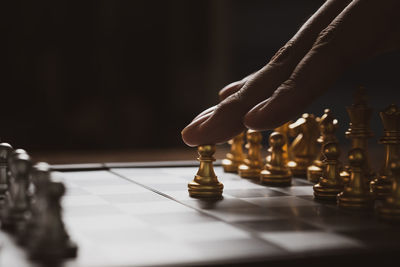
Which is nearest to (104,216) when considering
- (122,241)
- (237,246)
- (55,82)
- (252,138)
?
(122,241)

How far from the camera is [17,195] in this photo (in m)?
1.02

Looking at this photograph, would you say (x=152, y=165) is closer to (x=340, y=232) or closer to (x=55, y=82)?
(x=340, y=232)

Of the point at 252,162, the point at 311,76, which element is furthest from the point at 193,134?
the point at 252,162

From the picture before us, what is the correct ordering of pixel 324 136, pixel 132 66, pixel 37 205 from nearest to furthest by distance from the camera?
pixel 37 205
pixel 324 136
pixel 132 66

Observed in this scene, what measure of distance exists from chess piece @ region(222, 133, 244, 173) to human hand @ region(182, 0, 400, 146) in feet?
1.44

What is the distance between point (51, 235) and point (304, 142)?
43.9 inches

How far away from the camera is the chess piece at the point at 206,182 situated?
4.36ft

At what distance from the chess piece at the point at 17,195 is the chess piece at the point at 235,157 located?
87 centimetres

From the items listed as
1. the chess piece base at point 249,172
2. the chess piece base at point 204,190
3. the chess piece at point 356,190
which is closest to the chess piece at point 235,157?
the chess piece base at point 249,172

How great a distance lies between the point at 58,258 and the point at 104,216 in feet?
1.02

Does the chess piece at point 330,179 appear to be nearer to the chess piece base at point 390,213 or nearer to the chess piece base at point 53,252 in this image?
the chess piece base at point 390,213

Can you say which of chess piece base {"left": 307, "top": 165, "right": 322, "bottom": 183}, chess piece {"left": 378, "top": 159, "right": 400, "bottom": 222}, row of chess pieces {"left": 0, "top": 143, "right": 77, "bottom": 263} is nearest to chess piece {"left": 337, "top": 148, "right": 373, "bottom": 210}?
chess piece {"left": 378, "top": 159, "right": 400, "bottom": 222}

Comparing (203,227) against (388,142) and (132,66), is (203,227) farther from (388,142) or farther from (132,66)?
(132,66)

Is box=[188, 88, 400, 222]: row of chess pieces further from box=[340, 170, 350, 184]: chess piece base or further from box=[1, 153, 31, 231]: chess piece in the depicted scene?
box=[1, 153, 31, 231]: chess piece
